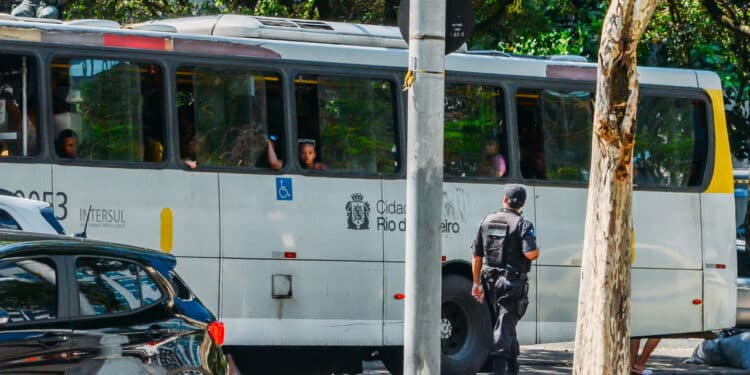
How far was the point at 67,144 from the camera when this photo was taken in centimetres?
1201

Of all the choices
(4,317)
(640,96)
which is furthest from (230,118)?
(4,317)

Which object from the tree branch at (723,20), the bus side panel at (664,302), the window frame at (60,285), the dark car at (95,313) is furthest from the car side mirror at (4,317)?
the tree branch at (723,20)

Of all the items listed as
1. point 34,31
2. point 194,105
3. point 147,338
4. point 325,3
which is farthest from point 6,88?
point 325,3

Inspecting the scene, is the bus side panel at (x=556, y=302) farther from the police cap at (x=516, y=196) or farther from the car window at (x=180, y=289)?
the car window at (x=180, y=289)

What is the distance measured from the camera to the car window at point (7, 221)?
9641mm

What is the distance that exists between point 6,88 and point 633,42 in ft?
17.0

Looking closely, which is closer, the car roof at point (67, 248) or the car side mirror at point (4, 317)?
the car side mirror at point (4, 317)

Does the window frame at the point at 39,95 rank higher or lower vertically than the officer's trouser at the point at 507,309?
higher

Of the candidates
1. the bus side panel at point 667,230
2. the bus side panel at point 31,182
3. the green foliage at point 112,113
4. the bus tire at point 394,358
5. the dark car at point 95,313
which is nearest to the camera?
the dark car at point 95,313

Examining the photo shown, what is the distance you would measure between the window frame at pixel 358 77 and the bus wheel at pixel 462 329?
128cm

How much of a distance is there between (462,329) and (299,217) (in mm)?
2257

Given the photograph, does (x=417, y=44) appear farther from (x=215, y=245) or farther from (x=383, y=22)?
(x=383, y=22)

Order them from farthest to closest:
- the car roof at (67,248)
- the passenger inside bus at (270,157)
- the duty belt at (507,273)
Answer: the passenger inside bus at (270,157) → the duty belt at (507,273) → the car roof at (67,248)

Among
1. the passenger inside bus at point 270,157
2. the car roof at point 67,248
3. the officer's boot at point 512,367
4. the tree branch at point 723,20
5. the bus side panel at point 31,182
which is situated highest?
the tree branch at point 723,20
